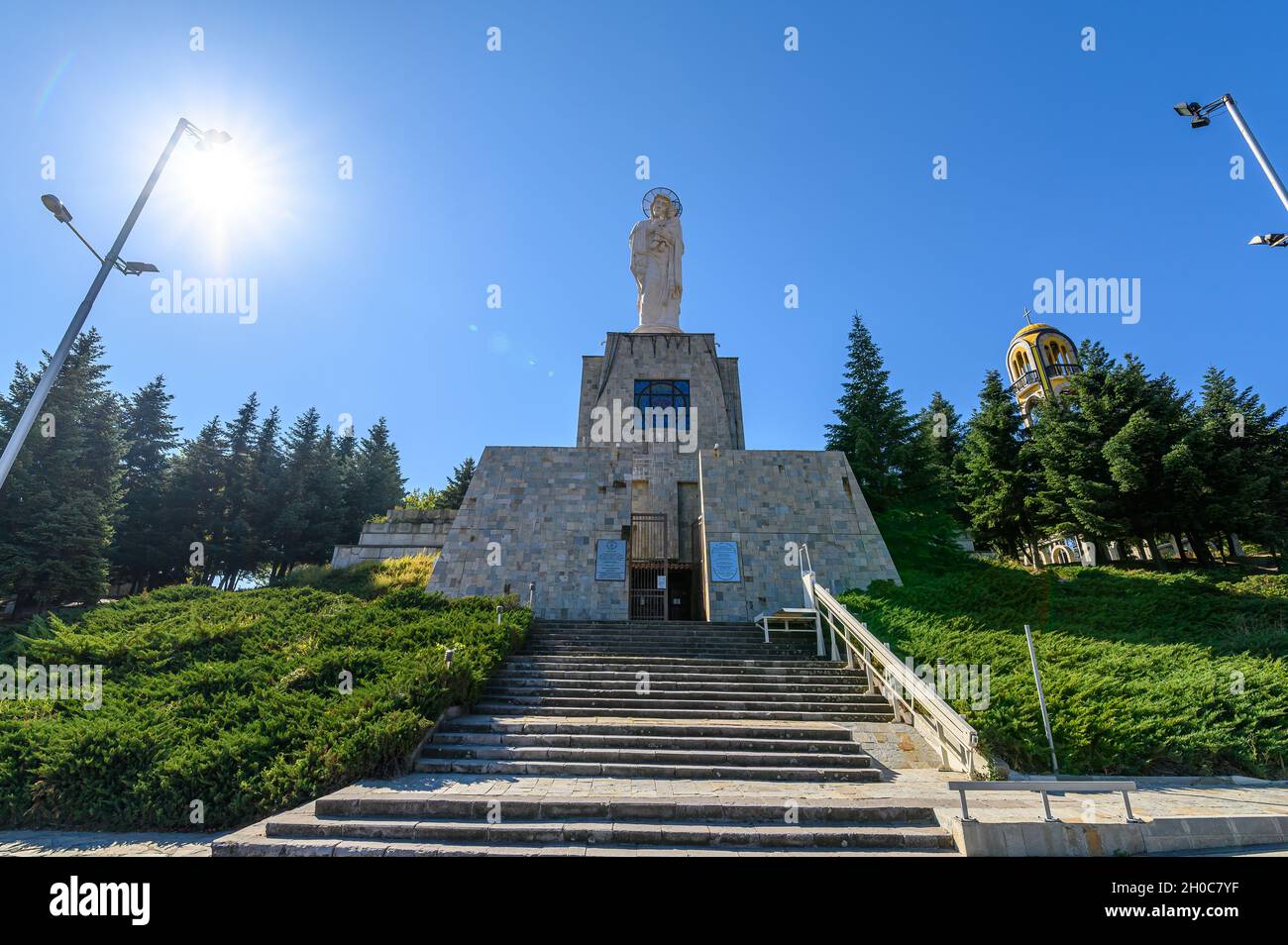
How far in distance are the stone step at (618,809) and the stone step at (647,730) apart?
248 cm

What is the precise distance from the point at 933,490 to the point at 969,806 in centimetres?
1708

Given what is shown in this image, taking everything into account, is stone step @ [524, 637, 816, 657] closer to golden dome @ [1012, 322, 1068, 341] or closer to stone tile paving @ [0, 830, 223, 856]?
stone tile paving @ [0, 830, 223, 856]

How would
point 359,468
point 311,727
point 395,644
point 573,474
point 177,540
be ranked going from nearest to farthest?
point 311,727 < point 395,644 < point 573,474 < point 177,540 < point 359,468

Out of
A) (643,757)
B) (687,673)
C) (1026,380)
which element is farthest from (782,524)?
(1026,380)

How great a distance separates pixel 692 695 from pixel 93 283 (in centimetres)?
1160

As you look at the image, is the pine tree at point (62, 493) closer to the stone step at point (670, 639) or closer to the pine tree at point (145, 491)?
the pine tree at point (145, 491)

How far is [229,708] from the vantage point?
760cm

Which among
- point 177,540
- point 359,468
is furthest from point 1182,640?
point 359,468

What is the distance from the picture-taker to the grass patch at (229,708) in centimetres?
616

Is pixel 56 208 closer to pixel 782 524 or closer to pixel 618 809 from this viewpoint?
pixel 618 809

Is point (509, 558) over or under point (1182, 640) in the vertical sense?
over
